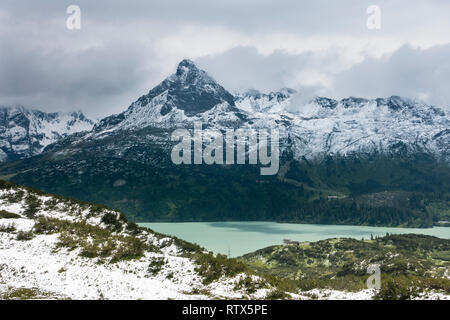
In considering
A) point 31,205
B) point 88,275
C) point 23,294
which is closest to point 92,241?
point 88,275

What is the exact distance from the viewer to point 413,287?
A: 2158 inches

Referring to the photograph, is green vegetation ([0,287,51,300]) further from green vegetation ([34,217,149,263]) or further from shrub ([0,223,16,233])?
shrub ([0,223,16,233])

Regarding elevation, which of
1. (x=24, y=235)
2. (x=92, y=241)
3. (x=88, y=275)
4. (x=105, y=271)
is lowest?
(x=88, y=275)

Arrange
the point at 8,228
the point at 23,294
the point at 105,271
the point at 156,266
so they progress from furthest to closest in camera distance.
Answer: the point at 8,228 → the point at 156,266 → the point at 105,271 → the point at 23,294

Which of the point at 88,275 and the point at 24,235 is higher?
the point at 24,235

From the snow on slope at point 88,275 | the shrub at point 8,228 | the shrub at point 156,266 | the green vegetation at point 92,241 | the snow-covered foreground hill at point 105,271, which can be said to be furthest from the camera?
the shrub at point 8,228

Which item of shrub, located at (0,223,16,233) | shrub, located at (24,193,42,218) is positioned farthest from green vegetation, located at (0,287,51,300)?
shrub, located at (24,193,42,218)

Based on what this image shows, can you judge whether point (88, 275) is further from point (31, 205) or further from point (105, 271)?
point (31, 205)

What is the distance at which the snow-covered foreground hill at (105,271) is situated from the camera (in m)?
53.4

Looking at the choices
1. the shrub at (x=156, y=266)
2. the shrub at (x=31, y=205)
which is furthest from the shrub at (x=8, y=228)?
the shrub at (x=156, y=266)

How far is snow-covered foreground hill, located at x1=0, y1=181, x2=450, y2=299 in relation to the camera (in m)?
53.4

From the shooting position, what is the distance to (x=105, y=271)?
6050cm

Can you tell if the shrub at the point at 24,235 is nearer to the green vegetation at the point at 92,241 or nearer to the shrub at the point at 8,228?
the green vegetation at the point at 92,241
